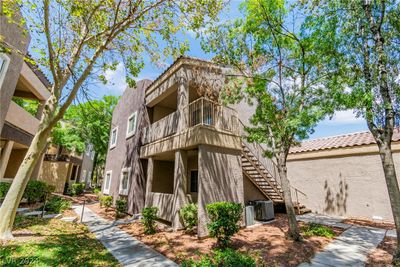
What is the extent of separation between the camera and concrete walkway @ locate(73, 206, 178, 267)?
5.91 metres

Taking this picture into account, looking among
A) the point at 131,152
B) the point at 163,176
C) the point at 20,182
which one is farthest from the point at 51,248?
the point at 131,152

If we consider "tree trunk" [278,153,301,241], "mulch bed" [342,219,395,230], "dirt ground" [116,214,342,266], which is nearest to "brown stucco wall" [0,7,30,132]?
"dirt ground" [116,214,342,266]

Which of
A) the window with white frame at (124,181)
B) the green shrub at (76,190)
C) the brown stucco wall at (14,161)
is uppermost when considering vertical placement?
the brown stucco wall at (14,161)

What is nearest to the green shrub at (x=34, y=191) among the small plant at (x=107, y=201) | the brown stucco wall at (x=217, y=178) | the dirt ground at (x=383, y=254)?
the small plant at (x=107, y=201)

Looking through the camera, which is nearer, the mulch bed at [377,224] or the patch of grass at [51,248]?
the patch of grass at [51,248]

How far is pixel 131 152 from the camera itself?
14164mm

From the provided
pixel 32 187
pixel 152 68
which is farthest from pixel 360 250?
pixel 32 187

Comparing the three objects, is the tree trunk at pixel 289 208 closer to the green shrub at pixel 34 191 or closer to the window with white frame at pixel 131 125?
the window with white frame at pixel 131 125

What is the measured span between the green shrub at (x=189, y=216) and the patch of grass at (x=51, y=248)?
10.0 feet

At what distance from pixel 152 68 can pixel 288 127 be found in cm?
779

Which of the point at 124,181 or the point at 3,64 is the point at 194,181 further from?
the point at 3,64

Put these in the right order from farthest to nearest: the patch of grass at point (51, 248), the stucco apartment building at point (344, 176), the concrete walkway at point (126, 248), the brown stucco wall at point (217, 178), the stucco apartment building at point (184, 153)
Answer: the stucco apartment building at point (344, 176) < the stucco apartment building at point (184, 153) < the brown stucco wall at point (217, 178) < the concrete walkway at point (126, 248) < the patch of grass at point (51, 248)

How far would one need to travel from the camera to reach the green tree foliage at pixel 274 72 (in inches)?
311

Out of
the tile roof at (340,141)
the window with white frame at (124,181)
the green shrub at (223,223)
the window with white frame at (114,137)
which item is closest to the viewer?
the green shrub at (223,223)
